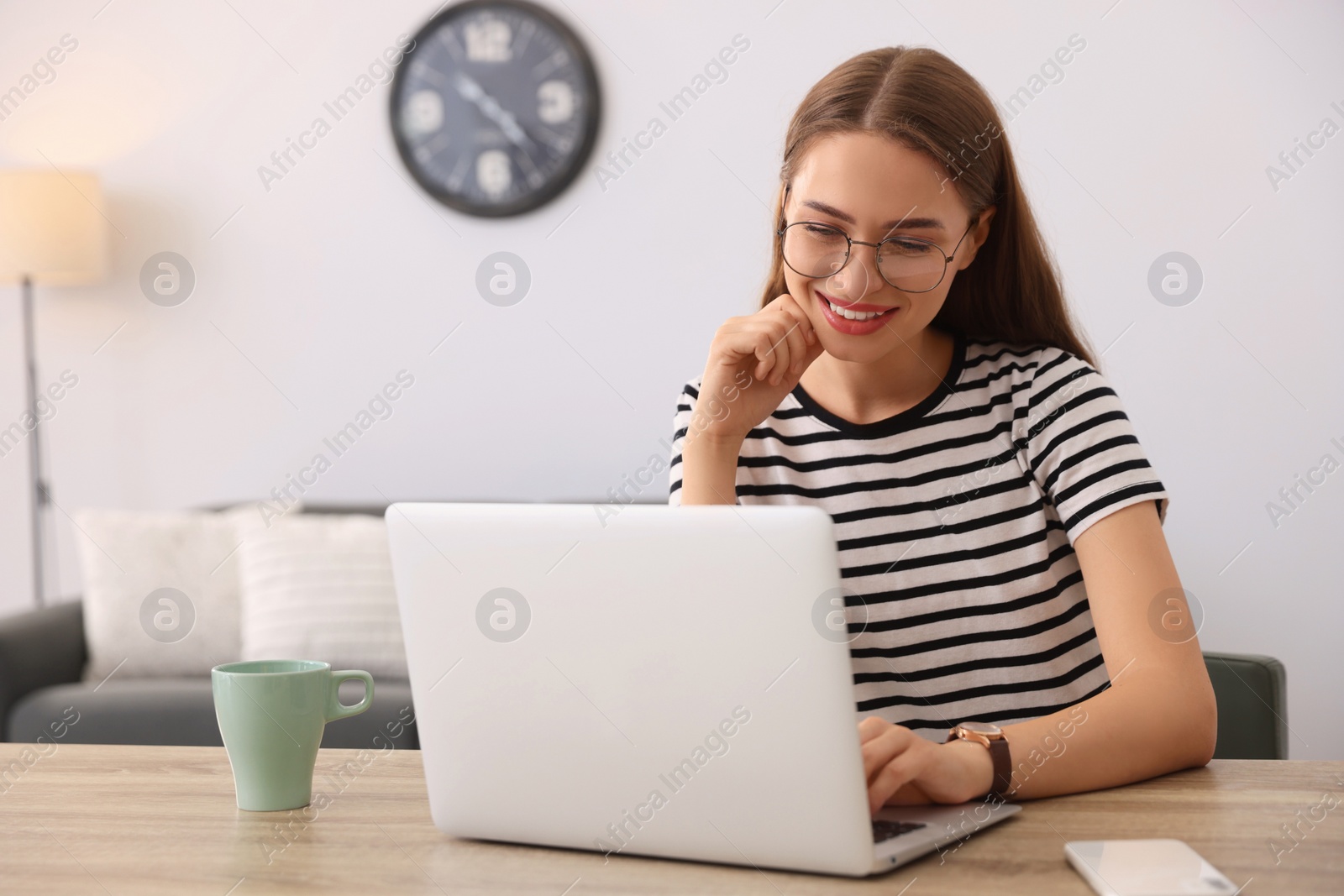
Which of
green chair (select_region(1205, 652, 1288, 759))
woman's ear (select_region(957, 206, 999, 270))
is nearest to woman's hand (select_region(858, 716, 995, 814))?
woman's ear (select_region(957, 206, 999, 270))

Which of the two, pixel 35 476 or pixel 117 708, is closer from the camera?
pixel 117 708

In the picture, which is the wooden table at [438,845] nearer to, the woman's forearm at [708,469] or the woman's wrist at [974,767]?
the woman's wrist at [974,767]

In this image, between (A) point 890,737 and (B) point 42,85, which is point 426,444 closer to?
(B) point 42,85

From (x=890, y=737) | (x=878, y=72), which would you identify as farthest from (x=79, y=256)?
(x=890, y=737)

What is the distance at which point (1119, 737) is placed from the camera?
952mm

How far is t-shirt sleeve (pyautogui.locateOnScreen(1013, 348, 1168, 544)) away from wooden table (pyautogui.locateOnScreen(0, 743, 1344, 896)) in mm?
270

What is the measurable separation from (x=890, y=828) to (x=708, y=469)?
562 millimetres

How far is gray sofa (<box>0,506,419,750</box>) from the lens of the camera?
2361 millimetres

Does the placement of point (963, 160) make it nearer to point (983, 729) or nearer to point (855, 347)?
point (855, 347)

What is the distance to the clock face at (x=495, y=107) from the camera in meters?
2.94

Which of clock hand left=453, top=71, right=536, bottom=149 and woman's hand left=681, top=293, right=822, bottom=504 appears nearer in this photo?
woman's hand left=681, top=293, right=822, bottom=504

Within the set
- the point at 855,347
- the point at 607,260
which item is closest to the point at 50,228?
the point at 607,260

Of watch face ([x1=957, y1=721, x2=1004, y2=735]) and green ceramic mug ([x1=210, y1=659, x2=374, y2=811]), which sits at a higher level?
watch face ([x1=957, y1=721, x2=1004, y2=735])

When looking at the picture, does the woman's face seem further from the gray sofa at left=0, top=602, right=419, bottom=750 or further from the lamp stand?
the lamp stand
